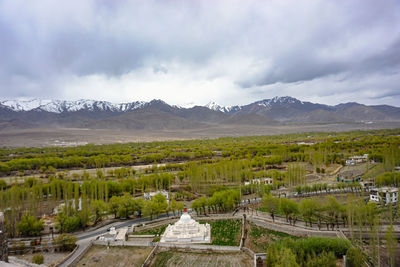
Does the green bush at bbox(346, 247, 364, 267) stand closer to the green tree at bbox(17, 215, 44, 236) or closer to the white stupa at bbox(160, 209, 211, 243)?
the white stupa at bbox(160, 209, 211, 243)

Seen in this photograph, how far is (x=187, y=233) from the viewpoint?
28.3m

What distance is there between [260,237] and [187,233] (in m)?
7.71

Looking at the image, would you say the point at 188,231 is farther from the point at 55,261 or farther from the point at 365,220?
the point at 365,220

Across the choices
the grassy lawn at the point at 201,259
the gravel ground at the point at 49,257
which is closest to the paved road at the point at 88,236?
the gravel ground at the point at 49,257

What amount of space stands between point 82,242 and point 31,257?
4.68 m

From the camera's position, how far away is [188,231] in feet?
93.3

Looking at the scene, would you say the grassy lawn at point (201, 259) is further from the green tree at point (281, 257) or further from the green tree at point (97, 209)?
the green tree at point (97, 209)

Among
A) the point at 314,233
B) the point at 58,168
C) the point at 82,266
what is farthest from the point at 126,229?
the point at 58,168

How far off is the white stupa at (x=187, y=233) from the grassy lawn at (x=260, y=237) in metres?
4.34

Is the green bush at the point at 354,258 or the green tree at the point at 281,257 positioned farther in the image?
the green bush at the point at 354,258

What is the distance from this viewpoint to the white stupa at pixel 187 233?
27.8 m

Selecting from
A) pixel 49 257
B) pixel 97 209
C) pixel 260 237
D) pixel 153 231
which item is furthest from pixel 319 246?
pixel 97 209

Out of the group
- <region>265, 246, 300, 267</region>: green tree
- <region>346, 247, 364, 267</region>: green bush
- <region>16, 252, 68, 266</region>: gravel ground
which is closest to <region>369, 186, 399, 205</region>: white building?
<region>346, 247, 364, 267</region>: green bush

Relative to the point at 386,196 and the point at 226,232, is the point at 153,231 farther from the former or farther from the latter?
the point at 386,196
